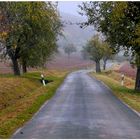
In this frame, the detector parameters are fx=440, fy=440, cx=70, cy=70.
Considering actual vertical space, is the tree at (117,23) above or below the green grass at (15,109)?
above

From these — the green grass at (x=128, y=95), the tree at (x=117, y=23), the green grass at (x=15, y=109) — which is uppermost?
the tree at (x=117, y=23)

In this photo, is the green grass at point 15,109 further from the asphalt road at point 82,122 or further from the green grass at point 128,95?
the green grass at point 128,95

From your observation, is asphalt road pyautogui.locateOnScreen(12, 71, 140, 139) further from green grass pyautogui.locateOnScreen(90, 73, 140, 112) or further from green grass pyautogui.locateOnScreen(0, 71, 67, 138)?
green grass pyautogui.locateOnScreen(90, 73, 140, 112)

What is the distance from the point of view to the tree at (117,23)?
116 ft

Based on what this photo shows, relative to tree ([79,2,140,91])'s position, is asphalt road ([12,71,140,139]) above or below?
below

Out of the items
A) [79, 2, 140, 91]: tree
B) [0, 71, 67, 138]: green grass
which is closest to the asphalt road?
[0, 71, 67, 138]: green grass

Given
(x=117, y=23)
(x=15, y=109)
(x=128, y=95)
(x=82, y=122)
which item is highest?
(x=117, y=23)

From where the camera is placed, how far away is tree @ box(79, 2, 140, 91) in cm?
3538

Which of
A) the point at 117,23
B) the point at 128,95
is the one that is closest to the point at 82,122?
the point at 128,95

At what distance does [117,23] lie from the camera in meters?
36.6

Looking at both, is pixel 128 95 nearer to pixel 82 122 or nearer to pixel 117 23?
pixel 117 23

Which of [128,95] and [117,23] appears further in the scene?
[117,23]

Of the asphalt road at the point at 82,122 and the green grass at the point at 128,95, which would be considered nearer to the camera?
the asphalt road at the point at 82,122

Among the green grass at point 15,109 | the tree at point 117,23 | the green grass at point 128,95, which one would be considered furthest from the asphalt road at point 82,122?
the tree at point 117,23
